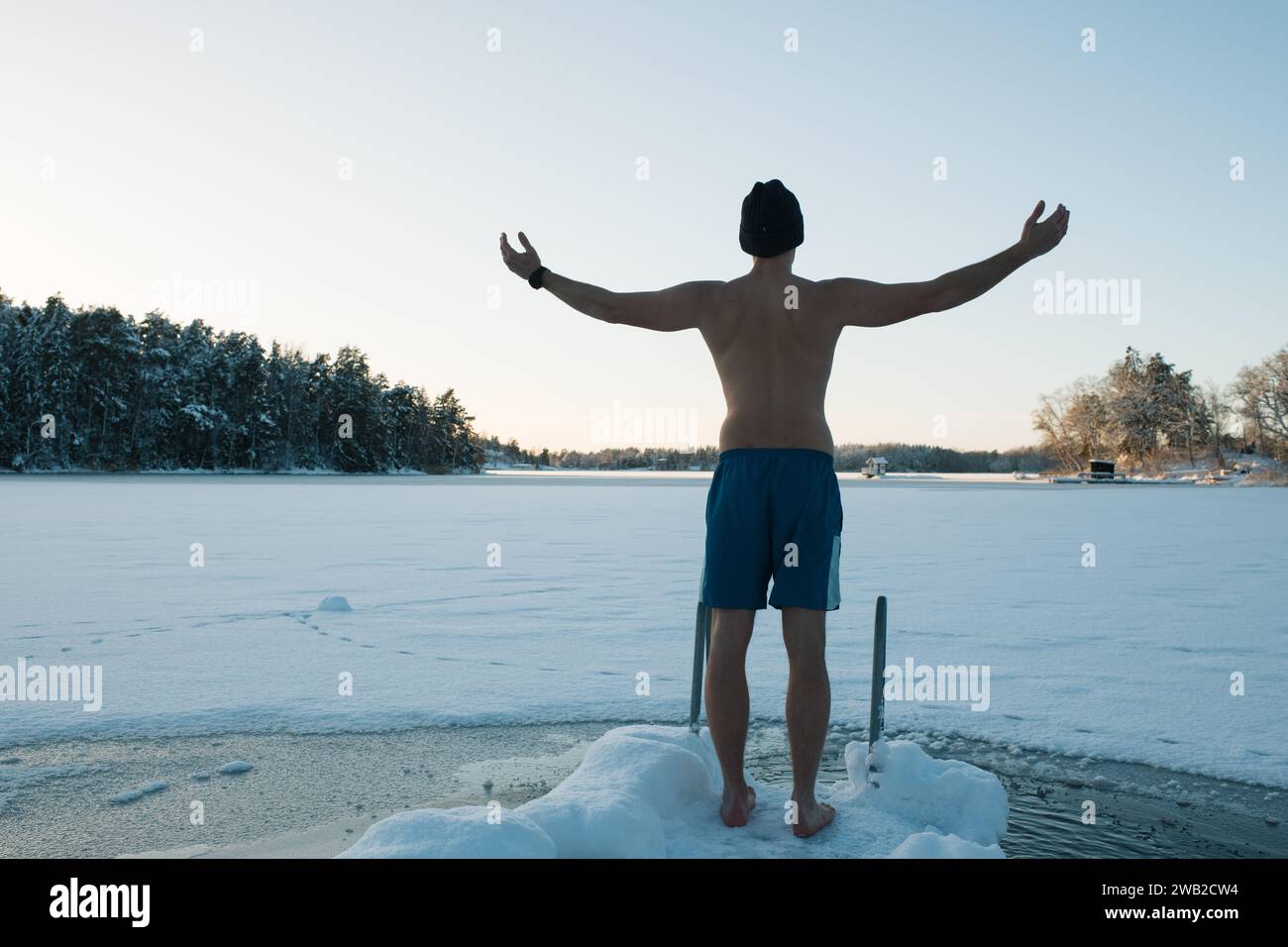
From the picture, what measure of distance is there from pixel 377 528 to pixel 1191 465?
6219 cm

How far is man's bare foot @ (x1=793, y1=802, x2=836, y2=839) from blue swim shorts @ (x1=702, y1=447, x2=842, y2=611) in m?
0.55

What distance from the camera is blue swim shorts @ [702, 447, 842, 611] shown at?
235 centimetres

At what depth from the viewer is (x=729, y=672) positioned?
2414 mm

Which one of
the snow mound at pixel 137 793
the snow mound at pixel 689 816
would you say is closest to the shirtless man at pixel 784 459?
the snow mound at pixel 689 816

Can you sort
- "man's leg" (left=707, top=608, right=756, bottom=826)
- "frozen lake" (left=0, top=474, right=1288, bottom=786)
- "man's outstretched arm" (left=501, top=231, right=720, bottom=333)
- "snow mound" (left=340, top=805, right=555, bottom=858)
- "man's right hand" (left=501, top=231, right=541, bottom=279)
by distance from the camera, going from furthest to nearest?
"frozen lake" (left=0, top=474, right=1288, bottom=786) < "man's right hand" (left=501, top=231, right=541, bottom=279) < "man's outstretched arm" (left=501, top=231, right=720, bottom=333) < "man's leg" (left=707, top=608, right=756, bottom=826) < "snow mound" (left=340, top=805, right=555, bottom=858)

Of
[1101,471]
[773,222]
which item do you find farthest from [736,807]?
[1101,471]

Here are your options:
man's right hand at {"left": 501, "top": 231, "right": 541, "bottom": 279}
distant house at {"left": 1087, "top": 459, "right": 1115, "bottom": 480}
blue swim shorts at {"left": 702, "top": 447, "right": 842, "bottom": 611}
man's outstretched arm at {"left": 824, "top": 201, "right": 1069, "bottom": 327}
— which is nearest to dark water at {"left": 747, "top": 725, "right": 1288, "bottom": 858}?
blue swim shorts at {"left": 702, "top": 447, "right": 842, "bottom": 611}

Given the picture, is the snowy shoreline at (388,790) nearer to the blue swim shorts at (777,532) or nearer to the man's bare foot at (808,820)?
the man's bare foot at (808,820)

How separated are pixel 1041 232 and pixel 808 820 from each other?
1760 mm

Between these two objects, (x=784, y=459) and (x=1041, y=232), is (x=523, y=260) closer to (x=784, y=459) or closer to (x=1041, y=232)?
(x=784, y=459)

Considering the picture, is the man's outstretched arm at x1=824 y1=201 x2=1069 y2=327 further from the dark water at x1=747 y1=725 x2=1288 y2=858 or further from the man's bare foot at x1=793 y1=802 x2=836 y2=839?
the dark water at x1=747 y1=725 x2=1288 y2=858

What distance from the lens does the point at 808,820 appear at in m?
2.29
